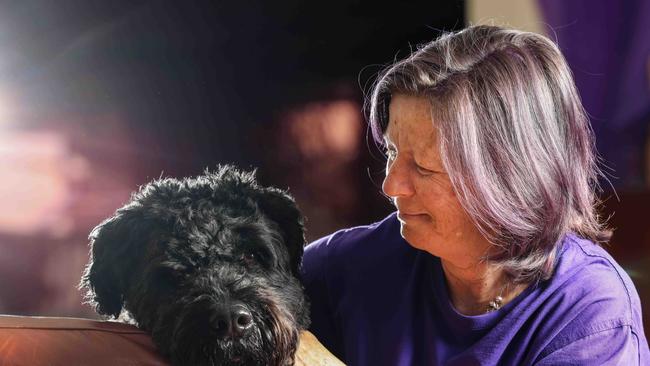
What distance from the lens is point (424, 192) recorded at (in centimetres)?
150

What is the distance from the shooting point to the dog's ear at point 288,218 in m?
1.60

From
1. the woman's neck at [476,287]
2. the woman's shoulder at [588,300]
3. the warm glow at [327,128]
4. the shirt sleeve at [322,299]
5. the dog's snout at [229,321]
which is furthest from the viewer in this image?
the warm glow at [327,128]

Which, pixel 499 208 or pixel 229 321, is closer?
pixel 229 321

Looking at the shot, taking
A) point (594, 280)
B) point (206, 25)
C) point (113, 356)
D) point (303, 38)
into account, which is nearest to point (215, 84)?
point (206, 25)

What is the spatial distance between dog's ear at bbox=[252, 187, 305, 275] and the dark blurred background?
0.32 meters

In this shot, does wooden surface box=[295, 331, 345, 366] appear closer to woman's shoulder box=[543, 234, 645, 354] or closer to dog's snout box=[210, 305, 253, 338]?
dog's snout box=[210, 305, 253, 338]

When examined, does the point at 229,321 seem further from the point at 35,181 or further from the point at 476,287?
the point at 35,181

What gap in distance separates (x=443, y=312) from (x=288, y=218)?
1.42 feet

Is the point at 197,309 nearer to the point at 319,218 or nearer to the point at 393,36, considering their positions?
the point at 319,218

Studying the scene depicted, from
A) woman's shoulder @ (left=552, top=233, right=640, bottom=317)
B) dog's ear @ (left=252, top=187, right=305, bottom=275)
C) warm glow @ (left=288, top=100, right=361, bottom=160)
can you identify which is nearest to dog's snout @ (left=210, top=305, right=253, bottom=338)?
dog's ear @ (left=252, top=187, right=305, bottom=275)

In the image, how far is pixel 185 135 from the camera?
1.94 metres

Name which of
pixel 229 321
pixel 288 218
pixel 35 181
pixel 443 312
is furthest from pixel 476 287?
pixel 35 181

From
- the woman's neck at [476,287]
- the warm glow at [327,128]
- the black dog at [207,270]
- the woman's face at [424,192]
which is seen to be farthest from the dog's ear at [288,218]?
the warm glow at [327,128]

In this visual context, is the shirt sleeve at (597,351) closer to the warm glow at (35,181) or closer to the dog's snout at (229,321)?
the dog's snout at (229,321)
